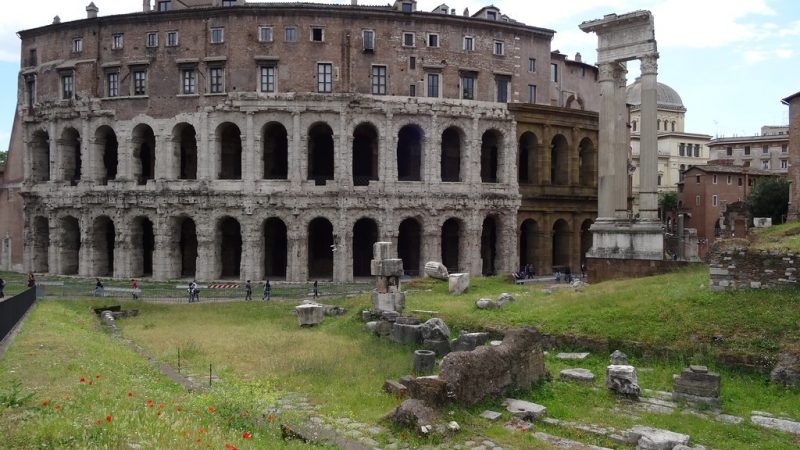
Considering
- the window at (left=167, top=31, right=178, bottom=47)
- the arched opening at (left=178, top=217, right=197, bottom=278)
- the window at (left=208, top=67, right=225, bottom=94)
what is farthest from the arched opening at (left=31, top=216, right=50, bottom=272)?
the window at (left=208, top=67, right=225, bottom=94)

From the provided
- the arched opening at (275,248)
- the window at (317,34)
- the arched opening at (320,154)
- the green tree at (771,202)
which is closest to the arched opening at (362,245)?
the arched opening at (320,154)

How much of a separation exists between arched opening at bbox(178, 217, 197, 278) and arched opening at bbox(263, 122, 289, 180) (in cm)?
617

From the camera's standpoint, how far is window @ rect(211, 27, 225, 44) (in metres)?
36.5

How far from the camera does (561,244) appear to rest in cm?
4200

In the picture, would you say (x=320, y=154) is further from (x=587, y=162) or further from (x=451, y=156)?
(x=587, y=162)

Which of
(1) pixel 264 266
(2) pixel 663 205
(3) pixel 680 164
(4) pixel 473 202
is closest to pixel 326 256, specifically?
(1) pixel 264 266

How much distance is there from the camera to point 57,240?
3938 centimetres

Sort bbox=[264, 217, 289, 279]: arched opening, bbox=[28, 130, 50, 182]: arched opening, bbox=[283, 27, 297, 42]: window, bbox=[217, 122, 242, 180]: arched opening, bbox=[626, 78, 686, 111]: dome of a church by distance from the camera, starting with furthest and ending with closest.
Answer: bbox=[626, 78, 686, 111]: dome of a church
bbox=[28, 130, 50, 182]: arched opening
bbox=[264, 217, 289, 279]: arched opening
bbox=[217, 122, 242, 180]: arched opening
bbox=[283, 27, 297, 42]: window

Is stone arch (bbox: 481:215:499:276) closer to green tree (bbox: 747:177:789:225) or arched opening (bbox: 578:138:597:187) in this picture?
arched opening (bbox: 578:138:597:187)

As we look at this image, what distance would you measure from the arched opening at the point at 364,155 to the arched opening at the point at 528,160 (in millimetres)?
10057

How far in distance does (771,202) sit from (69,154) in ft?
170

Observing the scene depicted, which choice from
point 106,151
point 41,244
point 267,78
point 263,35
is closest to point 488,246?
point 267,78

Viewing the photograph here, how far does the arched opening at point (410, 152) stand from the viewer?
39500mm

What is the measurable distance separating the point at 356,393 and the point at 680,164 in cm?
7700
